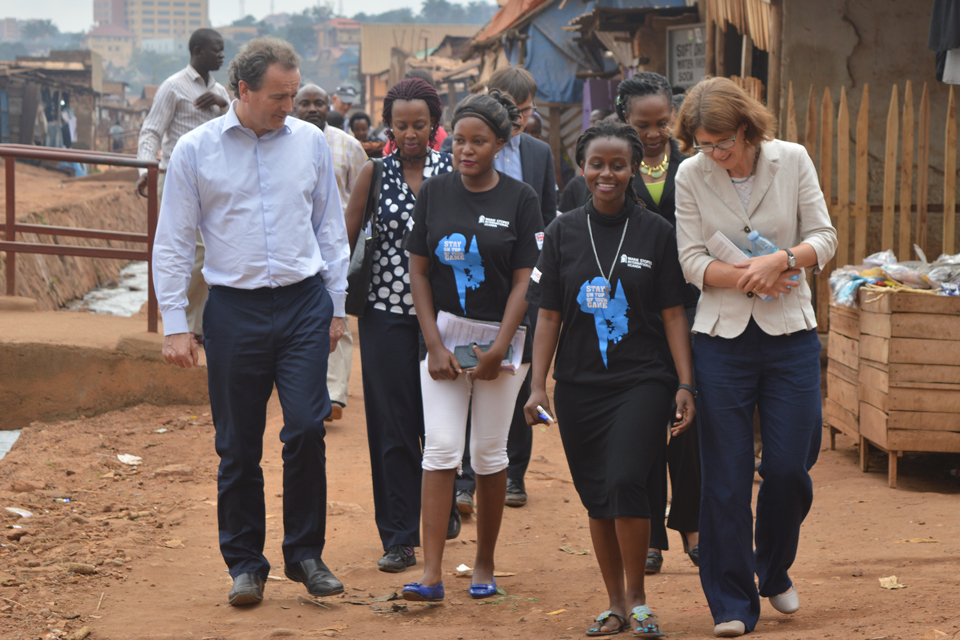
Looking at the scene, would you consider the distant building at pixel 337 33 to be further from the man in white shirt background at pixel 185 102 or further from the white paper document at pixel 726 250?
the white paper document at pixel 726 250

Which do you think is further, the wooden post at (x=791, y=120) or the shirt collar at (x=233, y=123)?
the wooden post at (x=791, y=120)

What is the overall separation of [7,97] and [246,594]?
30.3 meters

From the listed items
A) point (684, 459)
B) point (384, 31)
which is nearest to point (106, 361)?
point (684, 459)

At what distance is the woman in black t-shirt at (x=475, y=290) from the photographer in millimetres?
4066

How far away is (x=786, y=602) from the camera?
366 cm

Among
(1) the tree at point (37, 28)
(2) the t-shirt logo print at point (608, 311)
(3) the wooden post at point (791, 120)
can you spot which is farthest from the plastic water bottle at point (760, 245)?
(1) the tree at point (37, 28)

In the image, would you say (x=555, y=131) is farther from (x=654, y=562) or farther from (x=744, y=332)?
(x=744, y=332)

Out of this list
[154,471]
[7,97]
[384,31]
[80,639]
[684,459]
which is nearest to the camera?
[80,639]

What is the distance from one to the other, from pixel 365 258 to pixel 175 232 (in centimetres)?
89

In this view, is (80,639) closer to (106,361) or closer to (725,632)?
(725,632)

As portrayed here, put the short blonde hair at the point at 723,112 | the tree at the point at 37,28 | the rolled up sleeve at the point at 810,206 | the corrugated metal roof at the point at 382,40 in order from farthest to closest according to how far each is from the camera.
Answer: the tree at the point at 37,28 → the corrugated metal roof at the point at 382,40 → the rolled up sleeve at the point at 810,206 → the short blonde hair at the point at 723,112

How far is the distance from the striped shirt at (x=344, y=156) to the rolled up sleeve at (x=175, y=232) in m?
2.42

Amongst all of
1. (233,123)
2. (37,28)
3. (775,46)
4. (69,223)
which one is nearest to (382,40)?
(69,223)

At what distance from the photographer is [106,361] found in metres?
7.39
